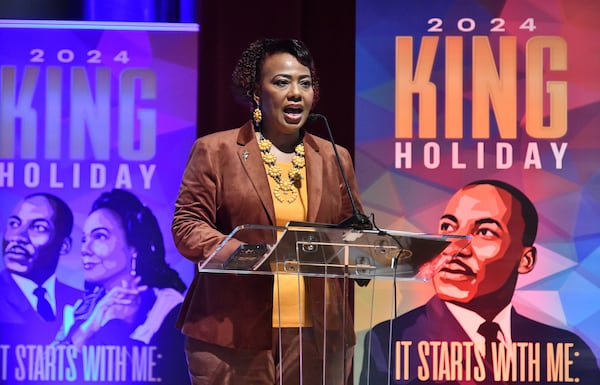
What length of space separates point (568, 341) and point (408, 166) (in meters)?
1.09

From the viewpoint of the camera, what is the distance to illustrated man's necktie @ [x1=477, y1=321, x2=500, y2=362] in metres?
4.20

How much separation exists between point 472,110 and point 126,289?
1.84 m

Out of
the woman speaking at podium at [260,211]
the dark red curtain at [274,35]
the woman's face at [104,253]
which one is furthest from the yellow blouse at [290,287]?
the woman's face at [104,253]

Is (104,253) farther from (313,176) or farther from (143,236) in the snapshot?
(313,176)

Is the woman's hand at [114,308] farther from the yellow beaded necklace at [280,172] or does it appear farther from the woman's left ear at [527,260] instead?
the woman's left ear at [527,260]

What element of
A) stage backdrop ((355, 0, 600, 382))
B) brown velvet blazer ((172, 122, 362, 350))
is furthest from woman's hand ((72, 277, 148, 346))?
brown velvet blazer ((172, 122, 362, 350))

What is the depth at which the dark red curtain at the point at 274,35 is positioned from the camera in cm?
426

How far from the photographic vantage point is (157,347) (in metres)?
4.30

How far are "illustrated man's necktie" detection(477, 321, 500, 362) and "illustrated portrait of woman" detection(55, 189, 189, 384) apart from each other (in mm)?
1418

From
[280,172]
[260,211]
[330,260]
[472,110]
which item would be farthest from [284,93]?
[472,110]

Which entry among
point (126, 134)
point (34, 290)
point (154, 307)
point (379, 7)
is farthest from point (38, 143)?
point (379, 7)

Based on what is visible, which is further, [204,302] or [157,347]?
[157,347]

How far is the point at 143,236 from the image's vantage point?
170 inches

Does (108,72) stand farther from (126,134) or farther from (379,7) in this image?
(379,7)
